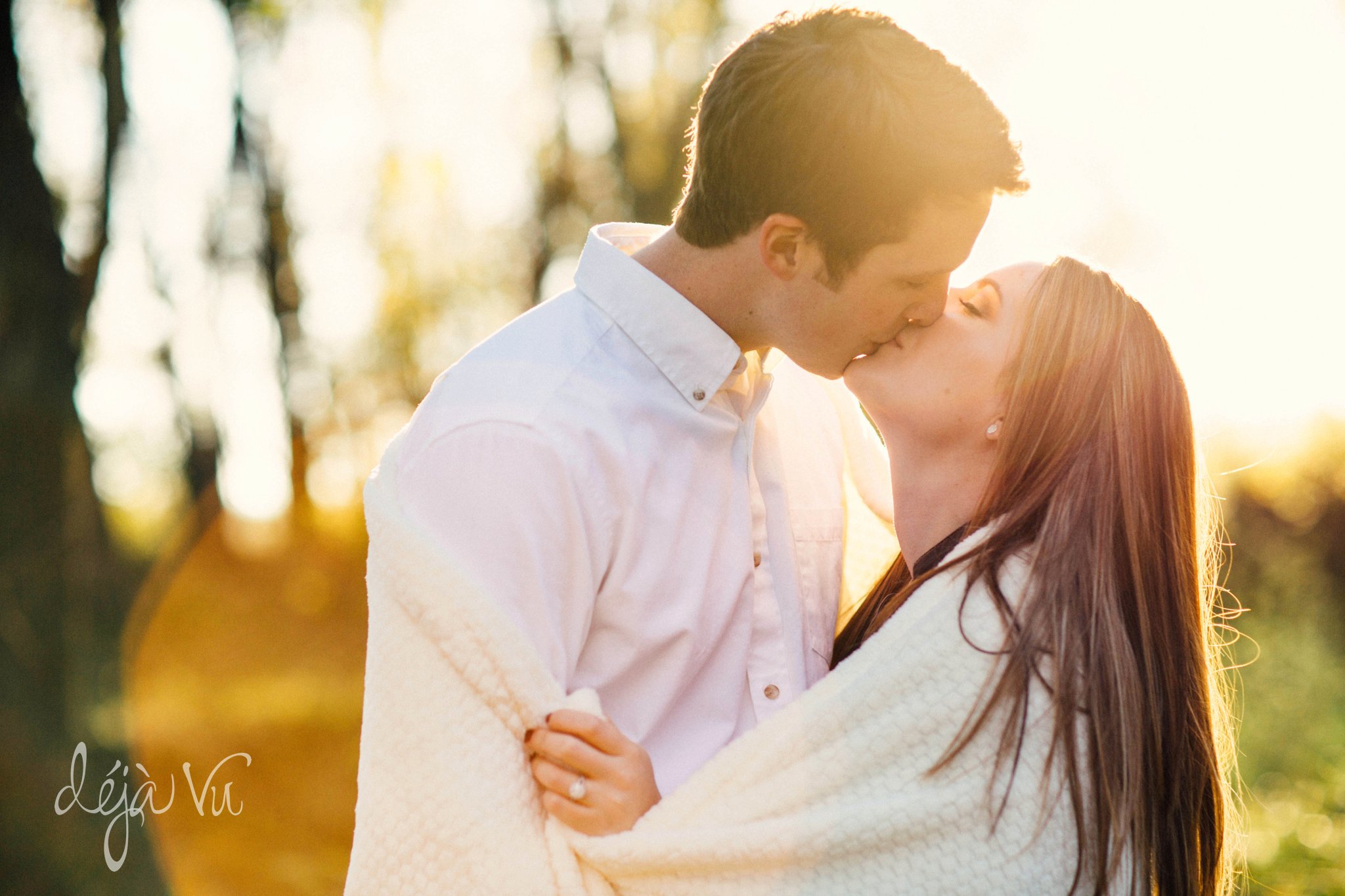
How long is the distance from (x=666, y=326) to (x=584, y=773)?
912 mm

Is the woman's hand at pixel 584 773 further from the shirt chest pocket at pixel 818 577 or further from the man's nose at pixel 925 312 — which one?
the man's nose at pixel 925 312

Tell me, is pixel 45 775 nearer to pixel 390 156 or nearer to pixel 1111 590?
pixel 1111 590

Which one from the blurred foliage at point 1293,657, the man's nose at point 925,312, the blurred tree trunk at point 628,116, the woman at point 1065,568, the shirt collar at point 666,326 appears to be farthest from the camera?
the blurred tree trunk at point 628,116

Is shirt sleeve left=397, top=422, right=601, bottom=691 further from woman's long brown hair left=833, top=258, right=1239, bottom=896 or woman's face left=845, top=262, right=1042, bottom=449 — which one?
woman's face left=845, top=262, right=1042, bottom=449

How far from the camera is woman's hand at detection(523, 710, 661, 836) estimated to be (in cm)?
178

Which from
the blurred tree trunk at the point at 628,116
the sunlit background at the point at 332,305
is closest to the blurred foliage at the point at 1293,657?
the sunlit background at the point at 332,305

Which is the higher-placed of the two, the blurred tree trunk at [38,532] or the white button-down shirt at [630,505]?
the white button-down shirt at [630,505]

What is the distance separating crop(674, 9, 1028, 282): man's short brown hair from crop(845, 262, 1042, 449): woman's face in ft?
0.91

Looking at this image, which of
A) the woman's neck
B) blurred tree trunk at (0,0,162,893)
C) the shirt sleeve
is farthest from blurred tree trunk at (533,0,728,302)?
the shirt sleeve

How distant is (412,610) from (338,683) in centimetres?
1116

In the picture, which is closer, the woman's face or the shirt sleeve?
the shirt sleeve

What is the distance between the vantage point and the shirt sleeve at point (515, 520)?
1818 mm

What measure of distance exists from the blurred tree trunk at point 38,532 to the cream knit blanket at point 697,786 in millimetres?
3339

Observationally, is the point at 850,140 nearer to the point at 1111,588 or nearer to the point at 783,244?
the point at 783,244
